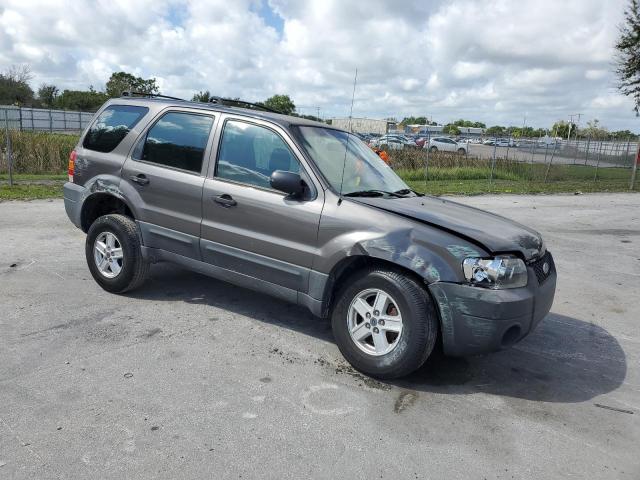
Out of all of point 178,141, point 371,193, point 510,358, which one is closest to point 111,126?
point 178,141

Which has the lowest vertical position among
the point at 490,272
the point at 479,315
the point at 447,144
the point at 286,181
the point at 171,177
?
the point at 479,315

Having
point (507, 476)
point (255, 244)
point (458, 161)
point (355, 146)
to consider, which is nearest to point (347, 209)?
point (255, 244)

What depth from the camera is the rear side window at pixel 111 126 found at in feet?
17.1

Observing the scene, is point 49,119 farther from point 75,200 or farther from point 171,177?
point 171,177

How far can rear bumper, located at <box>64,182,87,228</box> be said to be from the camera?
5410 millimetres

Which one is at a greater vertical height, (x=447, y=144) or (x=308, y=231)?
(x=447, y=144)

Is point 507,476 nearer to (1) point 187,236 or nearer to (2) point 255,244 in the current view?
(2) point 255,244

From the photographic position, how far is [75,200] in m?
5.46

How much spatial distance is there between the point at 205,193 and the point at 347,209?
1.33m

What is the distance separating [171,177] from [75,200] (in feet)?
4.51

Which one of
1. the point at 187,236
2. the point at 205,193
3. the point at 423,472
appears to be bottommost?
the point at 423,472

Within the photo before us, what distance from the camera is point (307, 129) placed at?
4.59 m

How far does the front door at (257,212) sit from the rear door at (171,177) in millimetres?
149

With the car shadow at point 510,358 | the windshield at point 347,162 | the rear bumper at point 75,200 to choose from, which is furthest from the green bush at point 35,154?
the windshield at point 347,162
